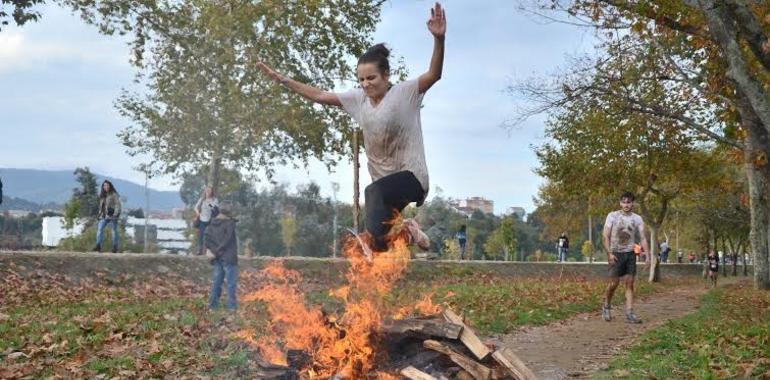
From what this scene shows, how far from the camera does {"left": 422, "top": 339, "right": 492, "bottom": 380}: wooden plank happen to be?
5250mm

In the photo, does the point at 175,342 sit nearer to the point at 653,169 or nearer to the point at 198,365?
the point at 198,365

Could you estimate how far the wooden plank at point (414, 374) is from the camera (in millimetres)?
5117

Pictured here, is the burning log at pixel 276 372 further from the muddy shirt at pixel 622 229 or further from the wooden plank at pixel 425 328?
the muddy shirt at pixel 622 229

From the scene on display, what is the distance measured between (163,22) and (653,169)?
Answer: 21463 millimetres

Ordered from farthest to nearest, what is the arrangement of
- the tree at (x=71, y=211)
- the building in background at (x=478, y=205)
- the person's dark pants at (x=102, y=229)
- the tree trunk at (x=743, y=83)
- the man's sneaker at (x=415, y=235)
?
the building in background at (x=478, y=205) < the tree at (x=71, y=211) < the person's dark pants at (x=102, y=229) < the tree trunk at (x=743, y=83) < the man's sneaker at (x=415, y=235)

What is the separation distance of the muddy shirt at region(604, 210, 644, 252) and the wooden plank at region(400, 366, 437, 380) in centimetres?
788

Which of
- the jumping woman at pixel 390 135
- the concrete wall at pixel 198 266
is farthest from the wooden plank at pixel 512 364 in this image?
the concrete wall at pixel 198 266

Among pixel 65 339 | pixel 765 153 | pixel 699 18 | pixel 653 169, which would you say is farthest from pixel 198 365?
pixel 653 169

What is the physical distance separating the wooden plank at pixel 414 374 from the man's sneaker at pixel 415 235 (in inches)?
41.1

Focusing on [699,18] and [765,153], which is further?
[699,18]

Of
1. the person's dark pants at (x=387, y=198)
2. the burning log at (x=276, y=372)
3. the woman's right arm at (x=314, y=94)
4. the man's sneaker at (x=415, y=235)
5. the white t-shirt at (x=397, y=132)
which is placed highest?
the woman's right arm at (x=314, y=94)

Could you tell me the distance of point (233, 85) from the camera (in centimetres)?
2583

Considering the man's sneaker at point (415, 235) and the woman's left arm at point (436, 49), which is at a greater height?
the woman's left arm at point (436, 49)

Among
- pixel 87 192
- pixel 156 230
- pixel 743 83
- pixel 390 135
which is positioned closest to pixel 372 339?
pixel 390 135
